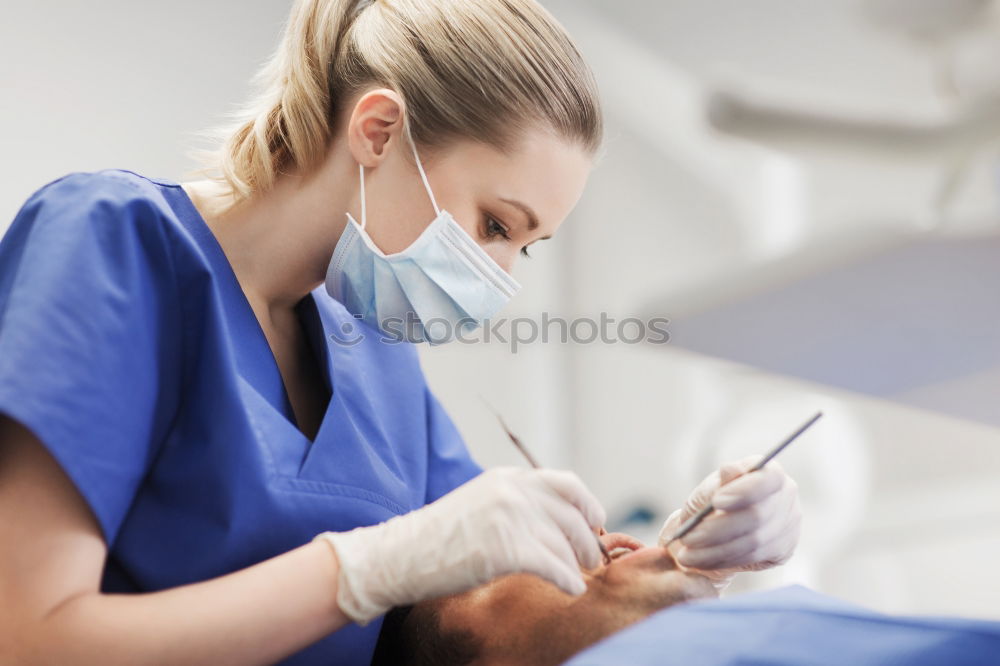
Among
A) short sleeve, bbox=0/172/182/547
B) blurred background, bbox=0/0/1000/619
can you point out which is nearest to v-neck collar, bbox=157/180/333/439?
short sleeve, bbox=0/172/182/547

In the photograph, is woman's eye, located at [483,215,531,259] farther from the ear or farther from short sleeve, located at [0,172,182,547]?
short sleeve, located at [0,172,182,547]

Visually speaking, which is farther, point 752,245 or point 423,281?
point 752,245

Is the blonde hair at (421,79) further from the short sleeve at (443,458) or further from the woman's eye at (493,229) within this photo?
the short sleeve at (443,458)

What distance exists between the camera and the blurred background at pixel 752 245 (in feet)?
2.21

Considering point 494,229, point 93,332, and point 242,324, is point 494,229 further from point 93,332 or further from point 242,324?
point 93,332

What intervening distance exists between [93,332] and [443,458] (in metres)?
0.67

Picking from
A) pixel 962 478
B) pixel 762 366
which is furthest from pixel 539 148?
pixel 962 478

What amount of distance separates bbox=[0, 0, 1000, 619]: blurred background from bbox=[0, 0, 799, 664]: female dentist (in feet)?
0.87

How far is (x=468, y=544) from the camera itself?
1.01m

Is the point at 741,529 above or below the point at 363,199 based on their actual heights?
below

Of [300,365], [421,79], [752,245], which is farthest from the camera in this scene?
[752,245]

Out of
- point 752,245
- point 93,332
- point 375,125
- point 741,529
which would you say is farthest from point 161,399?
point 752,245

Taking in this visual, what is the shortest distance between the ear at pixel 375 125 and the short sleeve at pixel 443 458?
466 mm

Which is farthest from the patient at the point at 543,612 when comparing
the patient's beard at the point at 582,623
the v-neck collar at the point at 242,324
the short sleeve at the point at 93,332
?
the short sleeve at the point at 93,332
